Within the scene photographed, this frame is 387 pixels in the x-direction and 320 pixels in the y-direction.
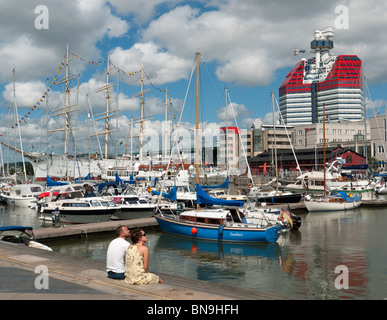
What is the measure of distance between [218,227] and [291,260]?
238 inches

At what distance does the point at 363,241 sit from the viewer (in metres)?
28.4

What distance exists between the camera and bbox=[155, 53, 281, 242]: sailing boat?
1031 inches

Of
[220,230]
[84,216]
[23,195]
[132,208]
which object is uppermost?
[23,195]

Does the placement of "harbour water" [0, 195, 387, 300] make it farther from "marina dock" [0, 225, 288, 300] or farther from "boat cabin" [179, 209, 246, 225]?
"marina dock" [0, 225, 288, 300]

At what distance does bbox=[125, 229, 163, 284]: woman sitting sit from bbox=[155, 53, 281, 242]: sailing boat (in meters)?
16.2

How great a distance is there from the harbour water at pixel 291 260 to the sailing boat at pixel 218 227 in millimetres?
593

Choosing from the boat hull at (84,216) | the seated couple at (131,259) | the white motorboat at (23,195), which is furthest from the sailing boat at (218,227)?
the white motorboat at (23,195)

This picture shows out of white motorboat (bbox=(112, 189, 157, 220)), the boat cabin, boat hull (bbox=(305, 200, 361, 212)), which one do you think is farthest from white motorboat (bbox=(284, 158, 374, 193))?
the boat cabin

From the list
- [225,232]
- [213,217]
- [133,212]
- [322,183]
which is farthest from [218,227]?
[322,183]

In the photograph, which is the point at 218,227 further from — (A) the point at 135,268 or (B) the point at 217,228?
(A) the point at 135,268

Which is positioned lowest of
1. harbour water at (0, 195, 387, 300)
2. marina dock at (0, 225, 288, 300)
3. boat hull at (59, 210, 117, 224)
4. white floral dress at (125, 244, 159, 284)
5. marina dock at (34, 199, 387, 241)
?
harbour water at (0, 195, 387, 300)

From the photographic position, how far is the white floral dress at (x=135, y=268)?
10.5m

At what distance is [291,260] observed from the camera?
22594 mm
